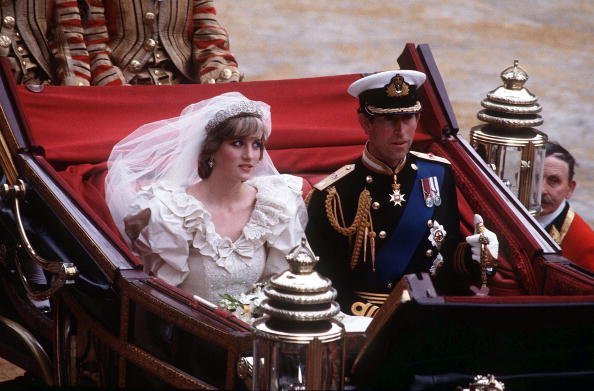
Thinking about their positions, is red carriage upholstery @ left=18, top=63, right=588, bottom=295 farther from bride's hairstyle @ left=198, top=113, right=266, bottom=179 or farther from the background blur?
the background blur

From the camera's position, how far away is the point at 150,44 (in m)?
4.81

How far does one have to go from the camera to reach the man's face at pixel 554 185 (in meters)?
4.65

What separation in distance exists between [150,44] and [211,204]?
1170 millimetres

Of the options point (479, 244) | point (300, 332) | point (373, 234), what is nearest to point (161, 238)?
point (373, 234)

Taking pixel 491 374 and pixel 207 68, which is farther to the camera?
pixel 207 68

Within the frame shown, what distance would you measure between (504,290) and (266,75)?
4729 millimetres

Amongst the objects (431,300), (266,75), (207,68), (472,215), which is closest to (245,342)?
(431,300)

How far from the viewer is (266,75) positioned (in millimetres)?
8430

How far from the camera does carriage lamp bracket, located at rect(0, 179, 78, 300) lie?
3529 mm

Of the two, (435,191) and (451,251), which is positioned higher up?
(435,191)

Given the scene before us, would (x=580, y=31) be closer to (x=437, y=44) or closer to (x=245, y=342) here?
(x=437, y=44)

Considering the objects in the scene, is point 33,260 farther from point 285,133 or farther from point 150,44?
point 150,44

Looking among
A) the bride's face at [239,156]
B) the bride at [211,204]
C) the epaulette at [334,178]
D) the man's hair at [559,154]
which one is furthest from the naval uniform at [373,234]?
the man's hair at [559,154]

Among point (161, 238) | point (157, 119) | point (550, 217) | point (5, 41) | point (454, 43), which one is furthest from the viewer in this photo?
point (454, 43)
